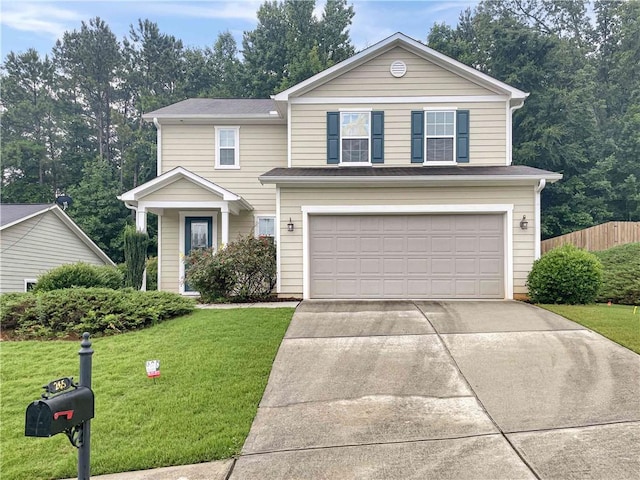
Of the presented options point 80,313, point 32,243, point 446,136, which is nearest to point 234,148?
point 446,136

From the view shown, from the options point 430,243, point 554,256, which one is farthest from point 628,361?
point 430,243

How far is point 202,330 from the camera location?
7883 mm

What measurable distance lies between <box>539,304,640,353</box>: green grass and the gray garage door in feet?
6.23

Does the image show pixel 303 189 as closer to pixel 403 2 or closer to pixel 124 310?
pixel 124 310

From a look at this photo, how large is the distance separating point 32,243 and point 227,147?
25.3ft

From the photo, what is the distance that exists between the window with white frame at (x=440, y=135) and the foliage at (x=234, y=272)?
5.31 metres

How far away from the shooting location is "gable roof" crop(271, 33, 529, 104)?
1257cm

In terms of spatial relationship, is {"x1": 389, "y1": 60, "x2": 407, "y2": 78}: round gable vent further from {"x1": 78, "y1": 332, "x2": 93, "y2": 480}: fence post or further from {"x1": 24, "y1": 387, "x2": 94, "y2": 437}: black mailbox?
{"x1": 24, "y1": 387, "x2": 94, "y2": 437}: black mailbox

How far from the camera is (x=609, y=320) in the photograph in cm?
832

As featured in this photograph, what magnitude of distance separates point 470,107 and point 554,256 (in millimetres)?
4763

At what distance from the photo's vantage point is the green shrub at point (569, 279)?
10242mm

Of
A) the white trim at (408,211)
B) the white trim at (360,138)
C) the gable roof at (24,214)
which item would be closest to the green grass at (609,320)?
the white trim at (408,211)

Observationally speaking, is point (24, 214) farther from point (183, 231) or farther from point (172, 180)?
point (172, 180)

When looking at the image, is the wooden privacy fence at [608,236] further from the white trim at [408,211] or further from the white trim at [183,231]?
the white trim at [183,231]
